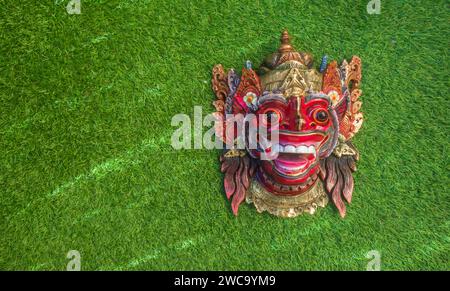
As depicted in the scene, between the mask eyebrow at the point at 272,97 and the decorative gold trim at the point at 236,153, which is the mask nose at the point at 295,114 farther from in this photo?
the decorative gold trim at the point at 236,153

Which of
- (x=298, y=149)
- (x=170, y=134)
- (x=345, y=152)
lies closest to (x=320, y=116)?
(x=298, y=149)

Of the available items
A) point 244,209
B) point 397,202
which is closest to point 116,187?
point 244,209

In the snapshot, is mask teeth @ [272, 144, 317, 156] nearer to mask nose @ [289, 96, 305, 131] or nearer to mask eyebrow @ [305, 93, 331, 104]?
mask nose @ [289, 96, 305, 131]

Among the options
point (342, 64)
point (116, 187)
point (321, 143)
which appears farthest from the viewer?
point (116, 187)

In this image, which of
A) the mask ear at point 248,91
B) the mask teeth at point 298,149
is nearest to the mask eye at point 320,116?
the mask teeth at point 298,149

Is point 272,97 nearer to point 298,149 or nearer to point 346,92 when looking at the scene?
point 298,149
